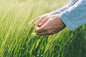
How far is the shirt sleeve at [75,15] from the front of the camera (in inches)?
23.6

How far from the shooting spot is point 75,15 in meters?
0.61

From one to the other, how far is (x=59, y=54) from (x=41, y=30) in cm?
69

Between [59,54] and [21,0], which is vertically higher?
[21,0]

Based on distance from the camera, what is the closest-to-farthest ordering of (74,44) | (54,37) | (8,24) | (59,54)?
(8,24) → (54,37) → (59,54) → (74,44)

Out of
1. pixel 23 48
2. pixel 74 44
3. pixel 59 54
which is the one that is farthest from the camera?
pixel 74 44

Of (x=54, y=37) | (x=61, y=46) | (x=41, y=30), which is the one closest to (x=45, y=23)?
(x=41, y=30)

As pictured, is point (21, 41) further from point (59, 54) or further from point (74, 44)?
point (74, 44)

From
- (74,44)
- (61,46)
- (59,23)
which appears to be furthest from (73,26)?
(74,44)

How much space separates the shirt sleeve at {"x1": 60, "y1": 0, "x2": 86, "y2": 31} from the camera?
1.97 ft

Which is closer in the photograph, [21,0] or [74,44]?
[21,0]

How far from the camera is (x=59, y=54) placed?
3.92 feet

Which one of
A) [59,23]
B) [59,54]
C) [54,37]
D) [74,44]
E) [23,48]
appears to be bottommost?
[74,44]

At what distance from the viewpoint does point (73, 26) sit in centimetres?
64

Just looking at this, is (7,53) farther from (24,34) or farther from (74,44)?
(74,44)
